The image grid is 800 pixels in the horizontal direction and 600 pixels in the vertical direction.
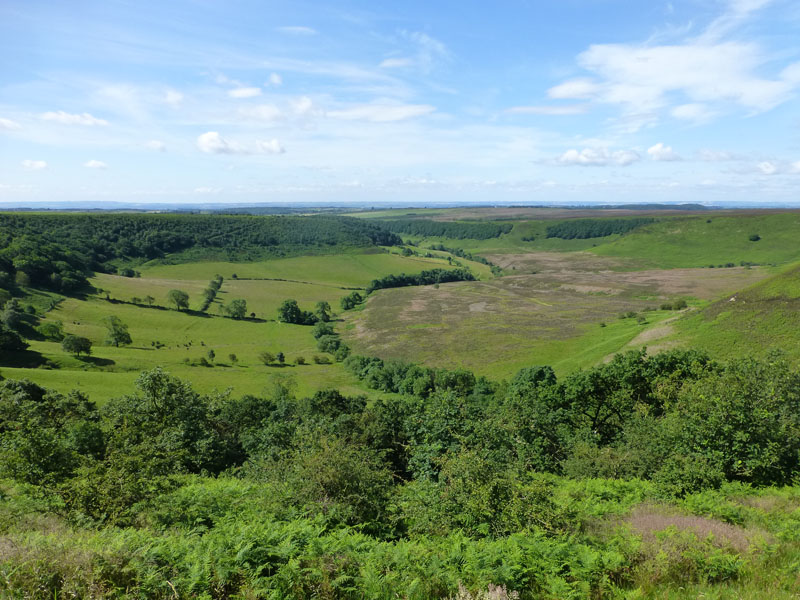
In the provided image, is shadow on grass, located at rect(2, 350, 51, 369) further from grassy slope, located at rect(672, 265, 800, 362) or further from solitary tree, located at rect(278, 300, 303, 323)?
grassy slope, located at rect(672, 265, 800, 362)

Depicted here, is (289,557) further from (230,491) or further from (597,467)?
(597,467)

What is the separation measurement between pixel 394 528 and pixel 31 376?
254ft

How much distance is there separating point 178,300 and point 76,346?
52041 mm

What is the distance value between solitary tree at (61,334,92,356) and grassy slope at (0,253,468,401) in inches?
61.3

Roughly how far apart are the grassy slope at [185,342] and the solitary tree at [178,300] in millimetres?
3804

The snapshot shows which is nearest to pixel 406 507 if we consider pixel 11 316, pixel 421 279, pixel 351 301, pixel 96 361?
pixel 96 361

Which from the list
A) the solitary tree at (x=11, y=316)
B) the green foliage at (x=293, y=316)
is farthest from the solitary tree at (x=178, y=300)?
the solitary tree at (x=11, y=316)

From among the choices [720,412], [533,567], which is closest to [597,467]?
[720,412]

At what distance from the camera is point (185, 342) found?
4250 inches

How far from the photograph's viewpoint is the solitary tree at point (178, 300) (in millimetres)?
134875

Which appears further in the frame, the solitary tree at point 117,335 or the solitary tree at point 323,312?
the solitary tree at point 323,312

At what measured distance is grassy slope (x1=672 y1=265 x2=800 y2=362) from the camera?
172 feet

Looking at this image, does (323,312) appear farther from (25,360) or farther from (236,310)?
(25,360)

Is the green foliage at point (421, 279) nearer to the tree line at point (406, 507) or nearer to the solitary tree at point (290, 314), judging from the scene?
the solitary tree at point (290, 314)
